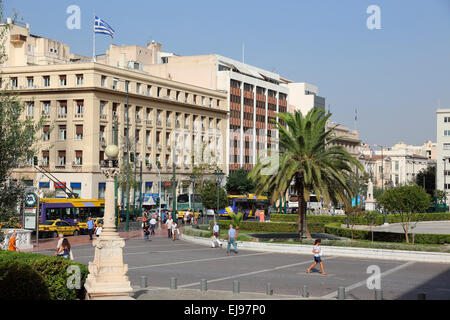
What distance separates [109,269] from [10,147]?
3.83m

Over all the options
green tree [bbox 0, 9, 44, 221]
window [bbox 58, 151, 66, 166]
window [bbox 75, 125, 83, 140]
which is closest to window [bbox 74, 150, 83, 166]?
window [bbox 75, 125, 83, 140]

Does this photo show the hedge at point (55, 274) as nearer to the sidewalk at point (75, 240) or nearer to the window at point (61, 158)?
the sidewalk at point (75, 240)

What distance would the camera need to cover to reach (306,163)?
105ft

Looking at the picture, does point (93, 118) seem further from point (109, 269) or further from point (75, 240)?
point (109, 269)

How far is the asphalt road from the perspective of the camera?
18969 millimetres

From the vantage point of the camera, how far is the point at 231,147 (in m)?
86.9

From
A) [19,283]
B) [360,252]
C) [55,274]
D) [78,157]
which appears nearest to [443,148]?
[78,157]

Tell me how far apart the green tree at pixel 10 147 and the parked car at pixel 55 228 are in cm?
2830

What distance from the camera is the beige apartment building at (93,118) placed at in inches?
2484

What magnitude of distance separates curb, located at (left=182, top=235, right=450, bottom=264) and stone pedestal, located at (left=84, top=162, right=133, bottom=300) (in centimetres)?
1636

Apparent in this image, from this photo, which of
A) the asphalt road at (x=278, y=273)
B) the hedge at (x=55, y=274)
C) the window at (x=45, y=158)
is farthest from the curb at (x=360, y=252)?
the window at (x=45, y=158)
